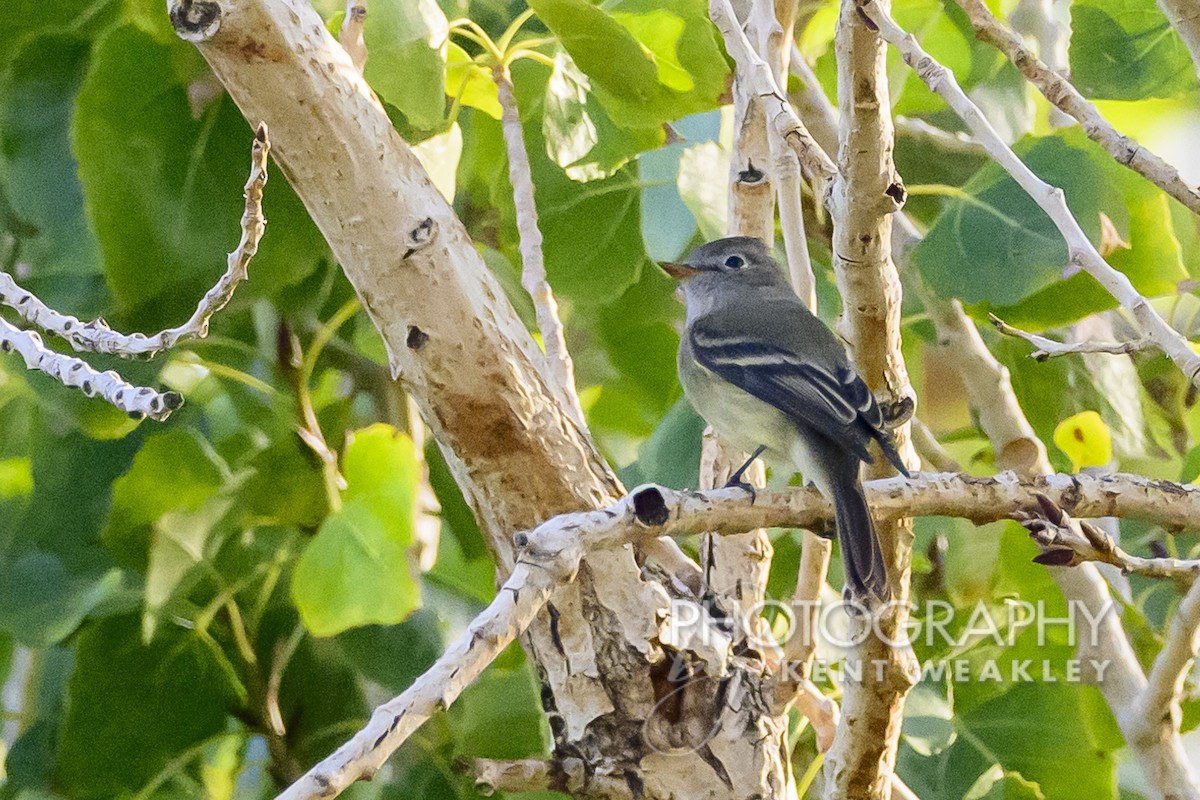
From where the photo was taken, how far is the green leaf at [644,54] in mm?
1586

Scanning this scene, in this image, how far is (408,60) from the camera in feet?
5.00

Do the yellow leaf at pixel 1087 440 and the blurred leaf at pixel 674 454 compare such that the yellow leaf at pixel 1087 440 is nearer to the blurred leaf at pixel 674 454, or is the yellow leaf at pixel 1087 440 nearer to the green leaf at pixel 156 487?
the blurred leaf at pixel 674 454

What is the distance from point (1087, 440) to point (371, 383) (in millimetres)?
1123

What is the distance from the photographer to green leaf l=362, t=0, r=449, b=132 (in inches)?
60.0

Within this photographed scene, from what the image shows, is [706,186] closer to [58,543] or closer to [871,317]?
[871,317]

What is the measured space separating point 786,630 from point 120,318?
3.50 ft

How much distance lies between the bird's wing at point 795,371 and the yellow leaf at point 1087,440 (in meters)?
0.31

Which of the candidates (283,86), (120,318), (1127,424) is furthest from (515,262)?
(1127,424)

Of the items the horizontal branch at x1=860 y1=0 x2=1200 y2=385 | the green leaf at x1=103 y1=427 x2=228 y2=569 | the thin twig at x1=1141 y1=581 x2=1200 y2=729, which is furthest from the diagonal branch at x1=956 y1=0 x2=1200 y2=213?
the green leaf at x1=103 y1=427 x2=228 y2=569

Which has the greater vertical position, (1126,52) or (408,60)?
(1126,52)

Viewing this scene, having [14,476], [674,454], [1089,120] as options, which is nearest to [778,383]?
[674,454]

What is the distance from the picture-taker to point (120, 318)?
66.8 inches

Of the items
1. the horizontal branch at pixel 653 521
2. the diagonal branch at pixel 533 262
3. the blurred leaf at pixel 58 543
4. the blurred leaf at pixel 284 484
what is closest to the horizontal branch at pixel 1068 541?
the horizontal branch at pixel 653 521

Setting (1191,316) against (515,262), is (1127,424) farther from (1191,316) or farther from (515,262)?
(515,262)
